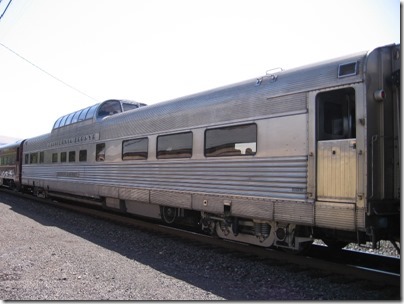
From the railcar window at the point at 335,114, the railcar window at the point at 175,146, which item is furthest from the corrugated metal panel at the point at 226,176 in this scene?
the railcar window at the point at 335,114

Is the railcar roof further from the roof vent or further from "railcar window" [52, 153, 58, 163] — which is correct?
the roof vent

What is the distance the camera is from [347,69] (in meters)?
5.38

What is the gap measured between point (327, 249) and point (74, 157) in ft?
31.4

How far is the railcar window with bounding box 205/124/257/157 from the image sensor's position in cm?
662

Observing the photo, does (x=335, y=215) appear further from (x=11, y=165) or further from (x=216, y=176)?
(x=11, y=165)

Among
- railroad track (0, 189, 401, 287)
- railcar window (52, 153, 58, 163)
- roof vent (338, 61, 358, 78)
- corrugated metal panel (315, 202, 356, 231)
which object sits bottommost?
railroad track (0, 189, 401, 287)

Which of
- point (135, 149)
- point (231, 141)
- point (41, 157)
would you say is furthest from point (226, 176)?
point (41, 157)

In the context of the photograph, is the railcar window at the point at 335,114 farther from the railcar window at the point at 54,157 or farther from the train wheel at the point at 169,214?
the railcar window at the point at 54,157

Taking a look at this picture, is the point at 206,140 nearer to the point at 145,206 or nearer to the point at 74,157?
the point at 145,206

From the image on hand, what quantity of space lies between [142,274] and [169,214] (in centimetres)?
326

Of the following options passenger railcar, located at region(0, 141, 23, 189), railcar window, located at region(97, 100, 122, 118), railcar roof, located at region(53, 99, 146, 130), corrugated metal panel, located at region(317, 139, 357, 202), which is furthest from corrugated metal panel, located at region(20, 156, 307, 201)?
passenger railcar, located at region(0, 141, 23, 189)

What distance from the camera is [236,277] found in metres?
5.71

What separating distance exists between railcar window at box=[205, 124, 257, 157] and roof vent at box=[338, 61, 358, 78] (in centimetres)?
168

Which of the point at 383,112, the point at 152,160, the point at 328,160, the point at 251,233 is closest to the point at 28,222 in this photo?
the point at 152,160
